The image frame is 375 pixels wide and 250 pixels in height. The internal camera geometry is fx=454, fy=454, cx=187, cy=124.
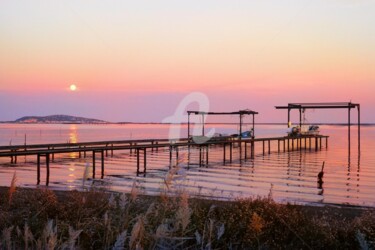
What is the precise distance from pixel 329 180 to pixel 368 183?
1677mm

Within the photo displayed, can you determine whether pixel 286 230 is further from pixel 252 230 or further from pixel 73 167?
pixel 73 167

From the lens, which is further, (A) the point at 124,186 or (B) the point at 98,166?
(B) the point at 98,166

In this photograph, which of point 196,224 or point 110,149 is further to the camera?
point 110,149

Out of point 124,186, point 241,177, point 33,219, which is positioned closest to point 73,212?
point 33,219

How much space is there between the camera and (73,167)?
2573cm

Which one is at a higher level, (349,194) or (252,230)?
(252,230)

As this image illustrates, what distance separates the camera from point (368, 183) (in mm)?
19938

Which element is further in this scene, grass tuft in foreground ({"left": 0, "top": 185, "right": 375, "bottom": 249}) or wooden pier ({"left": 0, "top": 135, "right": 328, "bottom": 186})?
wooden pier ({"left": 0, "top": 135, "right": 328, "bottom": 186})

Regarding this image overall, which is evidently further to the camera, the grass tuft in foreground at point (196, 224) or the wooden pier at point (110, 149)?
the wooden pier at point (110, 149)

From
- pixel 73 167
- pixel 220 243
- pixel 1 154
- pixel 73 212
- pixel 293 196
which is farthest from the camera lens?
pixel 73 167

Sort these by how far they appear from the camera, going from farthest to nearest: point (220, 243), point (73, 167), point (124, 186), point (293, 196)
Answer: point (73, 167) < point (124, 186) < point (293, 196) < point (220, 243)

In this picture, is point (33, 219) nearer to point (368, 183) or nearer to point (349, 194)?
point (349, 194)

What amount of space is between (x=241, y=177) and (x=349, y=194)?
19.4 feet

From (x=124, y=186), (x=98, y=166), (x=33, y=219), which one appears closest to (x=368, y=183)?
(x=124, y=186)
